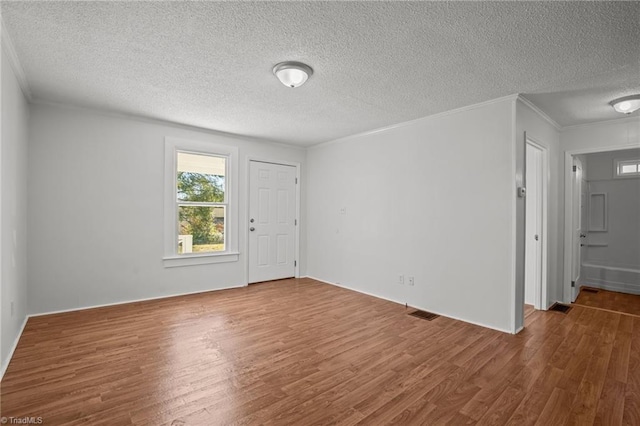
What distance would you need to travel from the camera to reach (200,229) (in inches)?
187

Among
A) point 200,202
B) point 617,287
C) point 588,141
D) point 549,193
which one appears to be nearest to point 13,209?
point 200,202

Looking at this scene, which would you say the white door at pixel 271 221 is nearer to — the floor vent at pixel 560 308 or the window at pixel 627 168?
the floor vent at pixel 560 308

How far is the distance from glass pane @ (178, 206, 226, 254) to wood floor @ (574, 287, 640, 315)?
545 cm

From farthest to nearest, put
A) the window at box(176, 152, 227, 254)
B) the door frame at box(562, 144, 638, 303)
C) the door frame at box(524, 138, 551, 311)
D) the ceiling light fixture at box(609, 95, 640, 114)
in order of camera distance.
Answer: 1. the window at box(176, 152, 227, 254)
2. the door frame at box(562, 144, 638, 303)
3. the door frame at box(524, 138, 551, 311)
4. the ceiling light fixture at box(609, 95, 640, 114)

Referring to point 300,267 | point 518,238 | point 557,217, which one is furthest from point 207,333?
point 557,217

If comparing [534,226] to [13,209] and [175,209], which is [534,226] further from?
[13,209]

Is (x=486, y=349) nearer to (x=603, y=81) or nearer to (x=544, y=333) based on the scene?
(x=544, y=333)

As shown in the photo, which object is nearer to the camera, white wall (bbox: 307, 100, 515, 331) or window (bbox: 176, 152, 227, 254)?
white wall (bbox: 307, 100, 515, 331)

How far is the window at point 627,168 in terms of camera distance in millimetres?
5272

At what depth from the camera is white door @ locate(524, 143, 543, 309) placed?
3.99 meters

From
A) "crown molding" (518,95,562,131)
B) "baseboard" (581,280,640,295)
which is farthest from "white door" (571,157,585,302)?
"baseboard" (581,280,640,295)

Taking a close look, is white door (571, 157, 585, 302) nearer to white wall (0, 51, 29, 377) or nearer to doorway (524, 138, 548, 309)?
doorway (524, 138, 548, 309)

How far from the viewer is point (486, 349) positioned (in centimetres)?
281

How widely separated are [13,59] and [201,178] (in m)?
2.47
